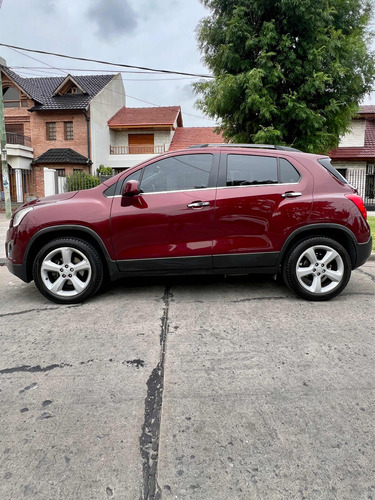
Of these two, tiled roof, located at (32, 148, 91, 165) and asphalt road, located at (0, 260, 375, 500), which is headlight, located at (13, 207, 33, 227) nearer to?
asphalt road, located at (0, 260, 375, 500)

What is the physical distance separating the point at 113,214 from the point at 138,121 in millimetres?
26321

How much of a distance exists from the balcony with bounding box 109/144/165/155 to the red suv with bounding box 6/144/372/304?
79.9 feet

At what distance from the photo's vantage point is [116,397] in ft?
7.56

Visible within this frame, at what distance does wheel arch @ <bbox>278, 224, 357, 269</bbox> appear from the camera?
159 inches

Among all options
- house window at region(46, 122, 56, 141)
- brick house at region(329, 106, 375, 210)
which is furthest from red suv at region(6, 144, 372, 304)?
house window at region(46, 122, 56, 141)

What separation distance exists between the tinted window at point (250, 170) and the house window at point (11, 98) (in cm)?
2637

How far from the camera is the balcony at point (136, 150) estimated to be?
27750mm

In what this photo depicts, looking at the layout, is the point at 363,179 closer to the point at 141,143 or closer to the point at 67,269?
the point at 141,143

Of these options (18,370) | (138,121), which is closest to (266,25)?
(18,370)

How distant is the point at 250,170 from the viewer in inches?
163

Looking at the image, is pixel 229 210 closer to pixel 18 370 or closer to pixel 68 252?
pixel 68 252

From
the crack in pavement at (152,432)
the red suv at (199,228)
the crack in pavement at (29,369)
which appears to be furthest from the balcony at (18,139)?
the crack in pavement at (152,432)

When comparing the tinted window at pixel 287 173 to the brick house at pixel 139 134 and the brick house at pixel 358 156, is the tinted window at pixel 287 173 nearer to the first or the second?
the brick house at pixel 358 156

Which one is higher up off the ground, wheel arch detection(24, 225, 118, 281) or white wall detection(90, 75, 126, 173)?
white wall detection(90, 75, 126, 173)
